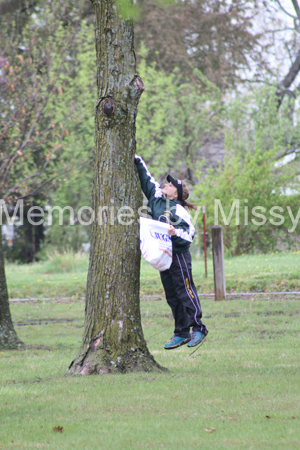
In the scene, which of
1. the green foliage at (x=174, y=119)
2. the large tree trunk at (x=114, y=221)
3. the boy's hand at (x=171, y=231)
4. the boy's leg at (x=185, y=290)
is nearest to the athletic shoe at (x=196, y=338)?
the boy's leg at (x=185, y=290)

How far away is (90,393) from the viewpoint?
4.80 meters

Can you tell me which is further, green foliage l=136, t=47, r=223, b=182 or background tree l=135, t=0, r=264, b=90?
background tree l=135, t=0, r=264, b=90

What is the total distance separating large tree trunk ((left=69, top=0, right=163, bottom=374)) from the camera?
565 centimetres

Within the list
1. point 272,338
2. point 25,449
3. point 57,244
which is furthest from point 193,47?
point 25,449

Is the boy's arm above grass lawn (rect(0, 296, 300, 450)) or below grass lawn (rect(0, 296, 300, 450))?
above

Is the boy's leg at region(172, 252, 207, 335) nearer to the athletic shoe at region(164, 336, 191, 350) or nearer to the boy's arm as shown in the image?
the athletic shoe at region(164, 336, 191, 350)

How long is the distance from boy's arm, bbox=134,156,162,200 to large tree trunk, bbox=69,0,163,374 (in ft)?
0.33

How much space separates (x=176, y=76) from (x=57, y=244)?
8801 millimetres

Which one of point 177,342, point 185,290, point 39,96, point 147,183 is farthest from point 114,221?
point 39,96

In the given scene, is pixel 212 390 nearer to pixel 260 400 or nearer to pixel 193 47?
pixel 260 400

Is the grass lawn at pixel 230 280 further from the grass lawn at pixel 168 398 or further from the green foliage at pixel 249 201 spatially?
the grass lawn at pixel 168 398
